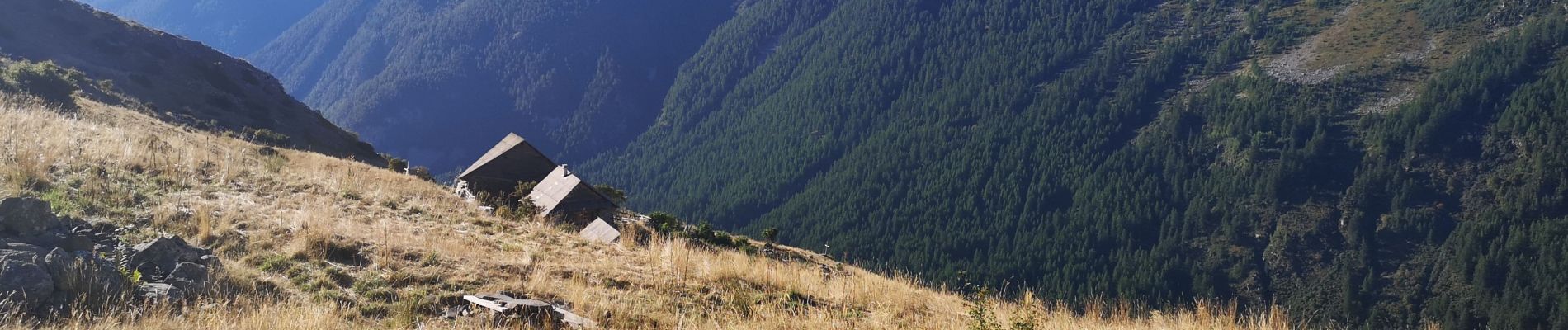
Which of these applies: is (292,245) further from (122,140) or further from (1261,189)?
(1261,189)

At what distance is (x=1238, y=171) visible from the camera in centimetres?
13775

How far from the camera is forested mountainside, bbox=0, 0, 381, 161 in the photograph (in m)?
37.0

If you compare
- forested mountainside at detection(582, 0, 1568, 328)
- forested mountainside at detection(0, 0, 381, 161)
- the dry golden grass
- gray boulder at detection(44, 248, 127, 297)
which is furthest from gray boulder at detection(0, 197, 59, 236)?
forested mountainside at detection(582, 0, 1568, 328)

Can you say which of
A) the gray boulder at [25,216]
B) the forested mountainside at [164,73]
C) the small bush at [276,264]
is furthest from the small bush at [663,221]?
the gray boulder at [25,216]

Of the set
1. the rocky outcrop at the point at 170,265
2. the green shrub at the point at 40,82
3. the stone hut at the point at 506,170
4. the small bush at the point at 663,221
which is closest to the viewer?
the rocky outcrop at the point at 170,265

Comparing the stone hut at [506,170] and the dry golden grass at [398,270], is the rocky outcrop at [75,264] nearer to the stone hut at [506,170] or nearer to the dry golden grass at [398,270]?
the dry golden grass at [398,270]

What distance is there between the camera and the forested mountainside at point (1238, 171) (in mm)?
111625

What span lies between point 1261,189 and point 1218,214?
304 inches

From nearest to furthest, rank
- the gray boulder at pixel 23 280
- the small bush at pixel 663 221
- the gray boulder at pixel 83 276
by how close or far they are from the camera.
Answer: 1. the gray boulder at pixel 23 280
2. the gray boulder at pixel 83 276
3. the small bush at pixel 663 221

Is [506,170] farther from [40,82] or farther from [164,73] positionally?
[164,73]

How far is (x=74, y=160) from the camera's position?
31.1ft

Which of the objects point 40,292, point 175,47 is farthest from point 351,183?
point 175,47

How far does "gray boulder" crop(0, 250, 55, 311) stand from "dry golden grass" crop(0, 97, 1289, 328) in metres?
0.23

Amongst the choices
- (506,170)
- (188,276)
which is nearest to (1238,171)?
(506,170)
